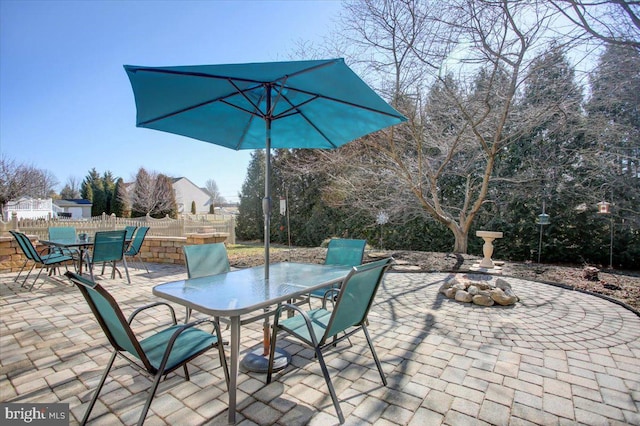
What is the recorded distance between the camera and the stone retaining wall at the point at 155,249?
19.5 ft

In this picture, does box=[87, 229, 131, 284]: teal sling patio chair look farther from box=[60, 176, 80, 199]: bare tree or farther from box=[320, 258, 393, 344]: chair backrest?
box=[60, 176, 80, 199]: bare tree

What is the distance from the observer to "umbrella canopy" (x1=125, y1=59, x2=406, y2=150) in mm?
1908

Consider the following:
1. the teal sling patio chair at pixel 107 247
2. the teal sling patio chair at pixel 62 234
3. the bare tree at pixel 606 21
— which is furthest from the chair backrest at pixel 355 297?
the teal sling patio chair at pixel 62 234

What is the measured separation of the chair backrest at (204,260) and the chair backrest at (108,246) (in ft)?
8.72

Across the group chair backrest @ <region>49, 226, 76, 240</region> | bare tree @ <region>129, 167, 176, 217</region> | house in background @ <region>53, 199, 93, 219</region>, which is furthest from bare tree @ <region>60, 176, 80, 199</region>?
chair backrest @ <region>49, 226, 76, 240</region>

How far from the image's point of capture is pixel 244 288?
212 centimetres

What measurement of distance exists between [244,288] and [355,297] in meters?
0.76

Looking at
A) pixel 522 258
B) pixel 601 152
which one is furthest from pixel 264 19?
pixel 522 258

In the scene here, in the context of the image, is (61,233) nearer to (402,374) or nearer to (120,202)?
(402,374)

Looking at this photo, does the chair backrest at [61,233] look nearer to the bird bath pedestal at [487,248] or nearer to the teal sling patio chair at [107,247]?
the teal sling patio chair at [107,247]

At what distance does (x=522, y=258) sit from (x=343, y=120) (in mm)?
8228

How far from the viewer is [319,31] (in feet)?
22.2

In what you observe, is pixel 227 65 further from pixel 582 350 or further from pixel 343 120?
pixel 582 350

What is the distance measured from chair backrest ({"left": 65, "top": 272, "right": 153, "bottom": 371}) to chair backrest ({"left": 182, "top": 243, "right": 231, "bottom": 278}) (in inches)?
43.6
